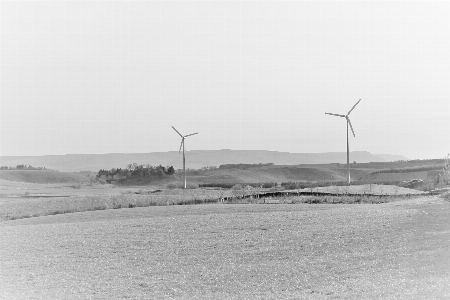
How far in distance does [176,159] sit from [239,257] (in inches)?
5373

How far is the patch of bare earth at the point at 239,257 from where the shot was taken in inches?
431

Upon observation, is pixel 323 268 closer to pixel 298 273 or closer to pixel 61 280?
pixel 298 273

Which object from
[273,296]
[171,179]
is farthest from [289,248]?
[171,179]

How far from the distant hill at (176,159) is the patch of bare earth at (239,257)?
119738 millimetres

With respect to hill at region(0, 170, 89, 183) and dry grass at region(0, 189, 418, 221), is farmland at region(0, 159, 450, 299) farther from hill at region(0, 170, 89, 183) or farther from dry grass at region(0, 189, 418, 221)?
hill at region(0, 170, 89, 183)

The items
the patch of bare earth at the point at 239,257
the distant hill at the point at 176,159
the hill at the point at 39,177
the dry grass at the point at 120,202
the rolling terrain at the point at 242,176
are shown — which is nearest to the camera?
the patch of bare earth at the point at 239,257

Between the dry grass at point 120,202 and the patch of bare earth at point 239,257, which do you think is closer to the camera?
the patch of bare earth at point 239,257

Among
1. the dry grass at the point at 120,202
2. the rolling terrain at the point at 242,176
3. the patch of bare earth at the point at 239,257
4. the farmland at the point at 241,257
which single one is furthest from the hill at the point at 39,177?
the patch of bare earth at the point at 239,257

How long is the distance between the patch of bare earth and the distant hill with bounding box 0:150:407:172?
120m

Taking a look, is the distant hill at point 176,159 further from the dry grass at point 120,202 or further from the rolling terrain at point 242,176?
the dry grass at point 120,202

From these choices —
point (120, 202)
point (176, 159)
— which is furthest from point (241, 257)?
point (176, 159)

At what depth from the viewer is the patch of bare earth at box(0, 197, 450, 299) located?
1095 centimetres

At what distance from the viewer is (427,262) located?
12.3 m

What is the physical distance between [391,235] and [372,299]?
21.4ft
